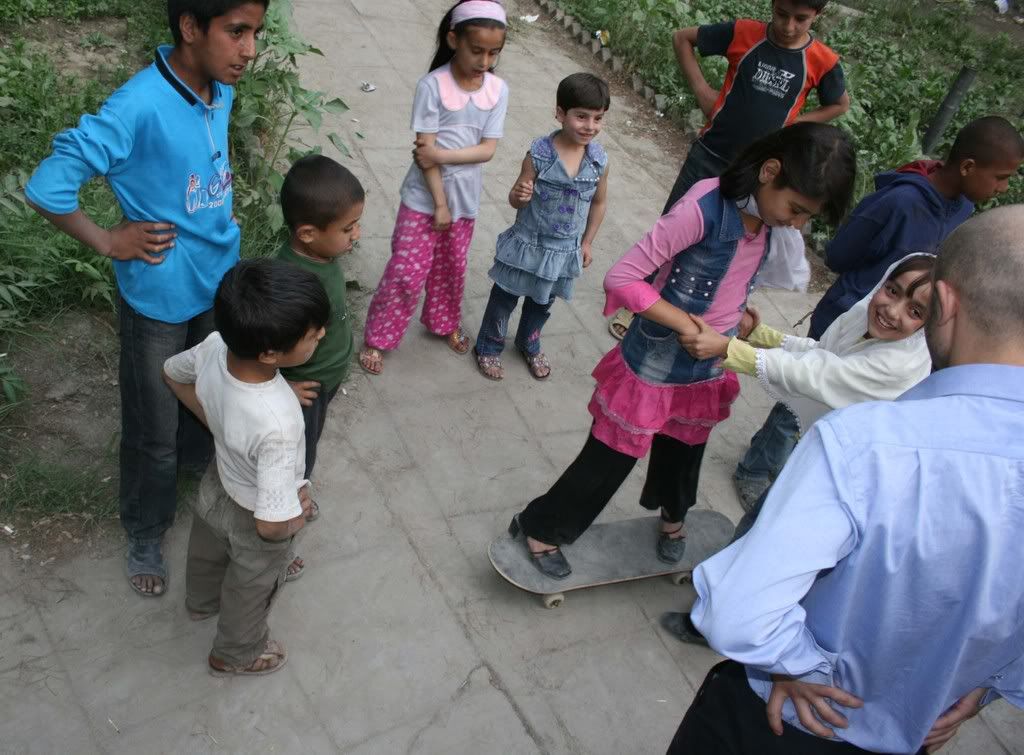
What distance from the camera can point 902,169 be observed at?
360 centimetres

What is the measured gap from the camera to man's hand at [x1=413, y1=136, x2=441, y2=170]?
3.58 m

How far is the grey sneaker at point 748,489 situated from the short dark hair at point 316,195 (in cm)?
231

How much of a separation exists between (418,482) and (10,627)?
1.51 metres

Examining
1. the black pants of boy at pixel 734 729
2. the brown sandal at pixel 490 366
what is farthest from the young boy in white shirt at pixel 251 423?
the brown sandal at pixel 490 366

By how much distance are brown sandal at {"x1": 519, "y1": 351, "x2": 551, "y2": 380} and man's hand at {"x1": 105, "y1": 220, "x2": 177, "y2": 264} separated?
2187mm

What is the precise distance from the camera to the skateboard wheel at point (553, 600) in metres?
3.20

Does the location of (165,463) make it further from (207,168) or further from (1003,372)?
(1003,372)

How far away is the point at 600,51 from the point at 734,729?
22.3 ft

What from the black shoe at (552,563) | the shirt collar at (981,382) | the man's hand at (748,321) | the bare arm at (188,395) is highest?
the shirt collar at (981,382)

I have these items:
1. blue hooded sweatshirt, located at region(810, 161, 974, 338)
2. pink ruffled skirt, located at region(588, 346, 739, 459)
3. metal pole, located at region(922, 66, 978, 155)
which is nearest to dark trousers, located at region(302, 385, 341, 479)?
pink ruffled skirt, located at region(588, 346, 739, 459)

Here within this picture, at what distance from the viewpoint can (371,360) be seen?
13.3ft

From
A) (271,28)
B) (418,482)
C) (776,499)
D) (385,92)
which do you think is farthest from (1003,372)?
(385,92)

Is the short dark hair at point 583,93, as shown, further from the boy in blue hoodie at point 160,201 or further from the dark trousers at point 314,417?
the dark trousers at point 314,417

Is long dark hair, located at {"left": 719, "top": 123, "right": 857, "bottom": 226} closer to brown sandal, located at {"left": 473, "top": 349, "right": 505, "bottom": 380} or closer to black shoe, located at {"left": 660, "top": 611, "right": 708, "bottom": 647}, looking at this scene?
black shoe, located at {"left": 660, "top": 611, "right": 708, "bottom": 647}
